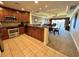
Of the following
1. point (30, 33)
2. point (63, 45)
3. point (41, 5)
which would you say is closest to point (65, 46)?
point (63, 45)

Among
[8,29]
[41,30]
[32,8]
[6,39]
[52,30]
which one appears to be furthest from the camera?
[52,30]

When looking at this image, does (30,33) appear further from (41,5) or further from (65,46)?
(65,46)

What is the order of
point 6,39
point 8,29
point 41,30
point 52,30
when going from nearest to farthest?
1. point 6,39
2. point 8,29
3. point 41,30
4. point 52,30

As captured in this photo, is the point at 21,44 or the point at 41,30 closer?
the point at 21,44

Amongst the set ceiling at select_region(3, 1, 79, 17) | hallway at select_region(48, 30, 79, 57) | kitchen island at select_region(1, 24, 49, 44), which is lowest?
hallway at select_region(48, 30, 79, 57)

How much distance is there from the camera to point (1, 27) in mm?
2234

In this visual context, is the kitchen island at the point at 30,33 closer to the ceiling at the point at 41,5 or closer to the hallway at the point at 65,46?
the hallway at the point at 65,46

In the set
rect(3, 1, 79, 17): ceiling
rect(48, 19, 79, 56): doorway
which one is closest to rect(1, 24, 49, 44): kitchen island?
rect(48, 19, 79, 56): doorway

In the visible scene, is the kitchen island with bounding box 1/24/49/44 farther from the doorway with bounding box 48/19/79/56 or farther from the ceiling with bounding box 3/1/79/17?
the ceiling with bounding box 3/1/79/17

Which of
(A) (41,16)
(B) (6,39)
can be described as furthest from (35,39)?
(B) (6,39)

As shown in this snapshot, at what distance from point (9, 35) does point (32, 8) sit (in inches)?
49.0

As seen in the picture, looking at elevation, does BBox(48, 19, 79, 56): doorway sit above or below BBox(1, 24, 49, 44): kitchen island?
below

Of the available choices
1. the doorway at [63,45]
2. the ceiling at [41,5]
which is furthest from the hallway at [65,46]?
the ceiling at [41,5]

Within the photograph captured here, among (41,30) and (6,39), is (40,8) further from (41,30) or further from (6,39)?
(6,39)
